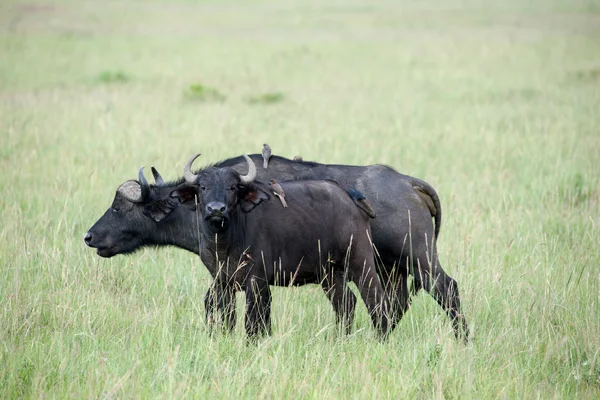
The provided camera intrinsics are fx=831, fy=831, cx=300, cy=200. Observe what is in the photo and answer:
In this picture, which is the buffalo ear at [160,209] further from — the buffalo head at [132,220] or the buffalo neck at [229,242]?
the buffalo neck at [229,242]

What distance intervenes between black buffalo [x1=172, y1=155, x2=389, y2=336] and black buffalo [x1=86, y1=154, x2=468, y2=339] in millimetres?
231

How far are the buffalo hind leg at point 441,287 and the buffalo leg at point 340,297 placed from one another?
0.55 meters

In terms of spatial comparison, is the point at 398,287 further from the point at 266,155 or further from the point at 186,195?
the point at 186,195

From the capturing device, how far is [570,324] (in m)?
5.75

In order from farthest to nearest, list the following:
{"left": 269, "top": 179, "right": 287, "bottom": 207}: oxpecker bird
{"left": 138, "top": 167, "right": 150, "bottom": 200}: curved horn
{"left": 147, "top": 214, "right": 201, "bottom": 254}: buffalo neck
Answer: {"left": 147, "top": 214, "right": 201, "bottom": 254}: buffalo neck, {"left": 138, "top": 167, "right": 150, "bottom": 200}: curved horn, {"left": 269, "top": 179, "right": 287, "bottom": 207}: oxpecker bird

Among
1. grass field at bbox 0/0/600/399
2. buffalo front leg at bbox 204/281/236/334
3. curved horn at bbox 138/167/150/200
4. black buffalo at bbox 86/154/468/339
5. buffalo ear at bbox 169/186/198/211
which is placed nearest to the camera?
grass field at bbox 0/0/600/399

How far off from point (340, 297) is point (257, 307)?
2.36 feet

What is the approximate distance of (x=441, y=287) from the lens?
20.3 ft

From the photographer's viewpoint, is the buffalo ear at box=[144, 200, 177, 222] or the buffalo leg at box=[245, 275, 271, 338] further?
the buffalo ear at box=[144, 200, 177, 222]

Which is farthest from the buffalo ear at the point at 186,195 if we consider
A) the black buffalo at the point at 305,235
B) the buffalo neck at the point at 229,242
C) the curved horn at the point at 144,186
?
the curved horn at the point at 144,186

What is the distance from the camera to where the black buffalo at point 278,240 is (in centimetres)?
586

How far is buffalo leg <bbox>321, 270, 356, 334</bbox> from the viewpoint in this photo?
6070mm

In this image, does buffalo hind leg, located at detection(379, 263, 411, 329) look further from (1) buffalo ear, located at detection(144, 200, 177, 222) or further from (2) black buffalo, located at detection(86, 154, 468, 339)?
(1) buffalo ear, located at detection(144, 200, 177, 222)

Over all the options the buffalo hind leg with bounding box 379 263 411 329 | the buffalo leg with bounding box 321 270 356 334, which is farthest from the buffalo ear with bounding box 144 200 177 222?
the buffalo hind leg with bounding box 379 263 411 329
